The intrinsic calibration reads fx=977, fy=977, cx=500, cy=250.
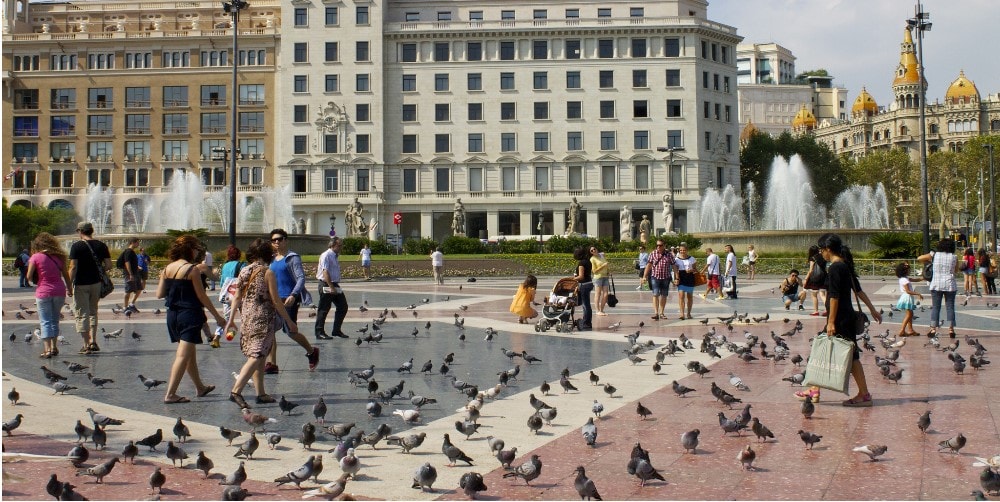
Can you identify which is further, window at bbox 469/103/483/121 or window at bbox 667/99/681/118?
window at bbox 469/103/483/121

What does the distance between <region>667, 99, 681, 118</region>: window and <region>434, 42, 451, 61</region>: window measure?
57.0 feet

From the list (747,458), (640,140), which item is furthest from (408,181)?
(747,458)

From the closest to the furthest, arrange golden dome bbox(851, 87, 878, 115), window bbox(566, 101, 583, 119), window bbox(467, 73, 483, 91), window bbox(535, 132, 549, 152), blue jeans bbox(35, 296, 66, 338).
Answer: blue jeans bbox(35, 296, 66, 338), window bbox(566, 101, 583, 119), window bbox(535, 132, 549, 152), window bbox(467, 73, 483, 91), golden dome bbox(851, 87, 878, 115)

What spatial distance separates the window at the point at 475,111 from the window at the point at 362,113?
25.6 feet

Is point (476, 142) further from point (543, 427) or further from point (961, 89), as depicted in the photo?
point (961, 89)

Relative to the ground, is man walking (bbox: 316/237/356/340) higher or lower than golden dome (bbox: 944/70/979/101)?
lower

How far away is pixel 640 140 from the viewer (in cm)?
7531

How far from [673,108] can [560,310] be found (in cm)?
5964

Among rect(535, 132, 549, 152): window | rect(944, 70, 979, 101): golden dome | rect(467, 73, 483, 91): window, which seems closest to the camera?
rect(535, 132, 549, 152): window

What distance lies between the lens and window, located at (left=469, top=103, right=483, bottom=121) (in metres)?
76.1

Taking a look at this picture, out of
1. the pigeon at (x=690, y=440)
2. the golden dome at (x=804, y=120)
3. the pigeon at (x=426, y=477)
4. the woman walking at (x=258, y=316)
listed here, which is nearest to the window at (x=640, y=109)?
the woman walking at (x=258, y=316)

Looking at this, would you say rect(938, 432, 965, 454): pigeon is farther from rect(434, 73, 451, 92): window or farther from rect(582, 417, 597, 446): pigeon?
rect(434, 73, 451, 92): window

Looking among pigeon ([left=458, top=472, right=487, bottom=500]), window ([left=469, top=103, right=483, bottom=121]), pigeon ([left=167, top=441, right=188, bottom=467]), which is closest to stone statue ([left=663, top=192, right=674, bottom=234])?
window ([left=469, top=103, right=483, bottom=121])

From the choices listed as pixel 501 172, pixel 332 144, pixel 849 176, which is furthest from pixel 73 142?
pixel 849 176
